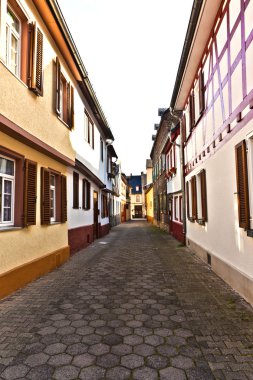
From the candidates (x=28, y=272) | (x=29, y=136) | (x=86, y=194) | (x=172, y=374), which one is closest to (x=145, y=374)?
(x=172, y=374)

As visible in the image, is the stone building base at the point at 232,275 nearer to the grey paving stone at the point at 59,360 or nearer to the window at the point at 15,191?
the grey paving stone at the point at 59,360

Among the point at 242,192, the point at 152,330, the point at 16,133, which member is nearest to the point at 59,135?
the point at 16,133

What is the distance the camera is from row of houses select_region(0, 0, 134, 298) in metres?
5.48

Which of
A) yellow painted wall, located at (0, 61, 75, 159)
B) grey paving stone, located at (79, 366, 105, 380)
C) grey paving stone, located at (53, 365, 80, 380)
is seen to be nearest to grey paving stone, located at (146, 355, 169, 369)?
grey paving stone, located at (79, 366, 105, 380)

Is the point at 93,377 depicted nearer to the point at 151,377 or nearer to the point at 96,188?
the point at 151,377

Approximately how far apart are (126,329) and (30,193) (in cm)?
388

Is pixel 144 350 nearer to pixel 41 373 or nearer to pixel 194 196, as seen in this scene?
pixel 41 373

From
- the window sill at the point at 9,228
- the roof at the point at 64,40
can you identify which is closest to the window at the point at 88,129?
the roof at the point at 64,40

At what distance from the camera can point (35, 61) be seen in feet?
20.7

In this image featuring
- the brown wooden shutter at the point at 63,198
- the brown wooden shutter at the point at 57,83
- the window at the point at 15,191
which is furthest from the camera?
the brown wooden shutter at the point at 63,198

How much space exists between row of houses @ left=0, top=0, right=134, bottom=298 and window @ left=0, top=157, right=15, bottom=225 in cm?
2

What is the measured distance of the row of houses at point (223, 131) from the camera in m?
4.90

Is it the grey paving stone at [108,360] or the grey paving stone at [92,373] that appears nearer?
the grey paving stone at [92,373]

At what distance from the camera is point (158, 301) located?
16.7 feet
